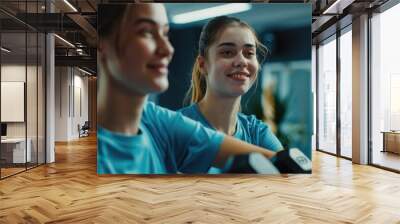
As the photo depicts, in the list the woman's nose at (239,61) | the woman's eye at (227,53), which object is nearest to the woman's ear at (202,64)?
the woman's eye at (227,53)

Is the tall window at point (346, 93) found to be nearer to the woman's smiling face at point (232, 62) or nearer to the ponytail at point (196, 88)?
the woman's smiling face at point (232, 62)

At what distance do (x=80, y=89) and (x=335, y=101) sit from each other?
1232 centimetres

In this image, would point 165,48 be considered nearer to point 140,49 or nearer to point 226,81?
point 140,49

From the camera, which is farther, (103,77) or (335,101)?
(335,101)

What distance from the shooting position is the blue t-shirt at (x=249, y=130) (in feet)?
19.9

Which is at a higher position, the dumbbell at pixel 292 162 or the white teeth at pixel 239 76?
the white teeth at pixel 239 76

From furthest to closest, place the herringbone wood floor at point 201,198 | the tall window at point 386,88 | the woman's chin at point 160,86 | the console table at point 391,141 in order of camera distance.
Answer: the console table at point 391,141 < the tall window at point 386,88 < the woman's chin at point 160,86 < the herringbone wood floor at point 201,198

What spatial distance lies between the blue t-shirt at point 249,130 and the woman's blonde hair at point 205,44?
18cm

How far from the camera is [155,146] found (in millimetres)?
5906

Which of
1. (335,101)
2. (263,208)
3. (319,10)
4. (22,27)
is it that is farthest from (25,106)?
(335,101)

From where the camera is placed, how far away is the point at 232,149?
6.08m

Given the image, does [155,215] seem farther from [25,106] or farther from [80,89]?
[80,89]

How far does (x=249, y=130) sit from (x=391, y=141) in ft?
12.9

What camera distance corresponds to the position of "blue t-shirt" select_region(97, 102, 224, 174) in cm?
590
